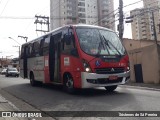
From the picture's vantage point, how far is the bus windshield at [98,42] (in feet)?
37.0

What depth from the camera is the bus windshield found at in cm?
1128

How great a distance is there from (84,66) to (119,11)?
14.5 m

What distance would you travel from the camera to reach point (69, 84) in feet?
40.1

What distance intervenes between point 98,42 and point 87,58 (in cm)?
99

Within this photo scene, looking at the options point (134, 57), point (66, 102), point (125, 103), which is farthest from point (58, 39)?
point (134, 57)

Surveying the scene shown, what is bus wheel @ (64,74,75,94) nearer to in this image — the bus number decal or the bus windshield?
the bus number decal

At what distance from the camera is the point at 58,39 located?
13.5 meters

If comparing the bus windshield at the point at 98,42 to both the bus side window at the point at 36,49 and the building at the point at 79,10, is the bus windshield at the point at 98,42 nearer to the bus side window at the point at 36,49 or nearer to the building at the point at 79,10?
the bus side window at the point at 36,49

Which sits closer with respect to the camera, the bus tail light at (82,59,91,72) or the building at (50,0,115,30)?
the bus tail light at (82,59,91,72)

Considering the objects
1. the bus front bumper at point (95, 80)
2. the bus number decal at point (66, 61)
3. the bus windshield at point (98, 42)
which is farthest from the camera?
the bus number decal at point (66, 61)

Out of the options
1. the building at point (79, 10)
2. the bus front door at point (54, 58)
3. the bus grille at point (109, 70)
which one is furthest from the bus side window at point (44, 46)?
the building at point (79, 10)

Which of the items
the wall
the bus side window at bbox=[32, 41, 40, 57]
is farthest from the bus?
the wall

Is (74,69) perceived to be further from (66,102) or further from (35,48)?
(35,48)

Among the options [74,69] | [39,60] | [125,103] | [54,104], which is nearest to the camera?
[125,103]
